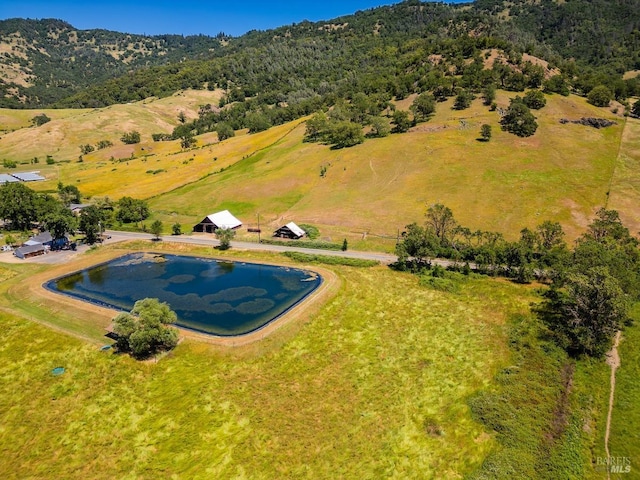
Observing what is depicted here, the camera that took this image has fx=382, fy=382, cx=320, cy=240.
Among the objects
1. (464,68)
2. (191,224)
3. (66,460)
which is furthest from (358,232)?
(464,68)

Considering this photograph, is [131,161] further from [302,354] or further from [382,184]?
[302,354]

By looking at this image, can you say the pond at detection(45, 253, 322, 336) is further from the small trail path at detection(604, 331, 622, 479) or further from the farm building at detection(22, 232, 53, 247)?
the small trail path at detection(604, 331, 622, 479)

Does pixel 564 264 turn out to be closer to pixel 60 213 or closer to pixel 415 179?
pixel 415 179

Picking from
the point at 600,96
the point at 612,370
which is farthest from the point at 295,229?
the point at 600,96

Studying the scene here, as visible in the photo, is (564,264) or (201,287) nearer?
(564,264)

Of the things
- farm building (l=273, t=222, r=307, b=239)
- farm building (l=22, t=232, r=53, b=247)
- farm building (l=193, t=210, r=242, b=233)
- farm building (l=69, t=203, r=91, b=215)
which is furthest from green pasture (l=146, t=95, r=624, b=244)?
farm building (l=22, t=232, r=53, b=247)

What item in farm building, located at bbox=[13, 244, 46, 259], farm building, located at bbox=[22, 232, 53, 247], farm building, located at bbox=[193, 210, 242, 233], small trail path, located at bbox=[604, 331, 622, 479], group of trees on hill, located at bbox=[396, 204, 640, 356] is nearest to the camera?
small trail path, located at bbox=[604, 331, 622, 479]

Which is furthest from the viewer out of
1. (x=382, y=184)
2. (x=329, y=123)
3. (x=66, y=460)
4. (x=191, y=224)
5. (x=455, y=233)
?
(x=329, y=123)
